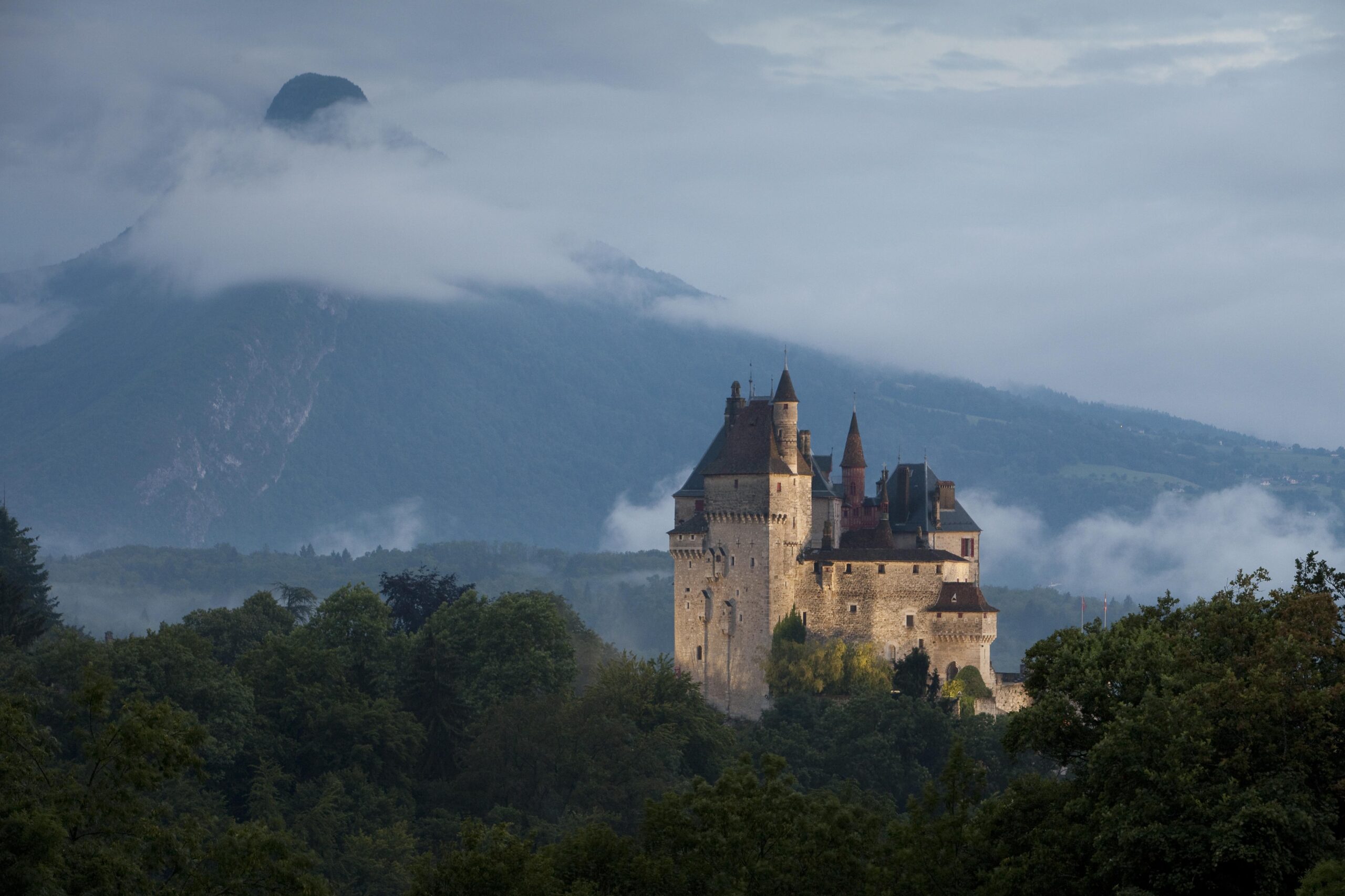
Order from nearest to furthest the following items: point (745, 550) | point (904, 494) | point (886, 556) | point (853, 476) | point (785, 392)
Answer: point (745, 550), point (886, 556), point (785, 392), point (904, 494), point (853, 476)

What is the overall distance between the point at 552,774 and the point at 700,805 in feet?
123

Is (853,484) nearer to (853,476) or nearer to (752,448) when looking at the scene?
(853,476)

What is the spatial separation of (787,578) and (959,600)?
932 cm

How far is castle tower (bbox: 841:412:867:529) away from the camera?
379 ft

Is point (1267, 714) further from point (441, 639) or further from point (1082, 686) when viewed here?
point (441, 639)

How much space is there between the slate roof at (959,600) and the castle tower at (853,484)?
704 cm

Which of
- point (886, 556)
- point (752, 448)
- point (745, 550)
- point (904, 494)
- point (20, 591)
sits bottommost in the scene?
point (20, 591)

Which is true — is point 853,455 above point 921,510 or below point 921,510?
above

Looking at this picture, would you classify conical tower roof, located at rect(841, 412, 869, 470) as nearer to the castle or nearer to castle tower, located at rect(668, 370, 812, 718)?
the castle

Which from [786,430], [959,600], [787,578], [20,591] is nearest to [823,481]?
[786,430]

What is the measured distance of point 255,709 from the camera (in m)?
92.2

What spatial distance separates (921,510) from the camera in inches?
4523

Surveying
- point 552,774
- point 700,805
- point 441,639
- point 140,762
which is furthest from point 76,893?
point 441,639

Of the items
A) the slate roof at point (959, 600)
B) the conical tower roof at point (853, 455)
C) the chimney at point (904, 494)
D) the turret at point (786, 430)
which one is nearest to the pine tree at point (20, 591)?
the turret at point (786, 430)
